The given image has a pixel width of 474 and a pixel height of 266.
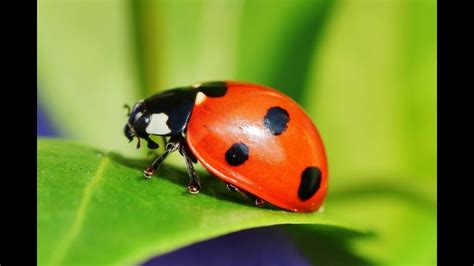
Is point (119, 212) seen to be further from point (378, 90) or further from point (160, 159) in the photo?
point (378, 90)

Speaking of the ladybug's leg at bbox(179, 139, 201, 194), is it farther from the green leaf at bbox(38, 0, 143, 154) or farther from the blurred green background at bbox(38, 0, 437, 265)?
the green leaf at bbox(38, 0, 143, 154)

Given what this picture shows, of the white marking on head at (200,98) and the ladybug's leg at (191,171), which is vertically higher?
the white marking on head at (200,98)

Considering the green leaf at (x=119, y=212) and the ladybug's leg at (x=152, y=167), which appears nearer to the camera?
the green leaf at (x=119, y=212)

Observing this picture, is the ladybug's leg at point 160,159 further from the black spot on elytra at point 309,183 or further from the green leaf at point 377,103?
the green leaf at point 377,103

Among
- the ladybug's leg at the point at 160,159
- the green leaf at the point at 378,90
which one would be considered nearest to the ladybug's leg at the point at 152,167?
the ladybug's leg at the point at 160,159

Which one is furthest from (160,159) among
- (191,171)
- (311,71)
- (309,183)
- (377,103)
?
(377,103)

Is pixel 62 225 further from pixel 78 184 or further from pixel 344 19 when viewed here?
pixel 344 19
